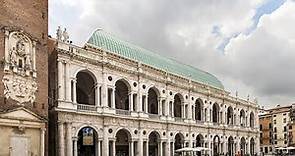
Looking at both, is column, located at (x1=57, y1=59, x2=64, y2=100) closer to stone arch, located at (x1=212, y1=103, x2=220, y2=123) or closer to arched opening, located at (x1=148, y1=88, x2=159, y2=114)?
arched opening, located at (x1=148, y1=88, x2=159, y2=114)

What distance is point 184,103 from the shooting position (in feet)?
201

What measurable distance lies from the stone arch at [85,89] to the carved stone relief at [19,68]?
11301mm

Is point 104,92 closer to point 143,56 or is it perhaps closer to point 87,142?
point 87,142

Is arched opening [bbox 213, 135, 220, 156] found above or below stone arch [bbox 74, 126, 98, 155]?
below

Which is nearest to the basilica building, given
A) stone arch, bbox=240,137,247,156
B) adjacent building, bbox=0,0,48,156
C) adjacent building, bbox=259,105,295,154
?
adjacent building, bbox=0,0,48,156

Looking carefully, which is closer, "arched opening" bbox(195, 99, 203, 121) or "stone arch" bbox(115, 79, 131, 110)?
"stone arch" bbox(115, 79, 131, 110)

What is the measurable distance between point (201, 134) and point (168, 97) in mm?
11028

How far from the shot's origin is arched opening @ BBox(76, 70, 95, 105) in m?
47.6

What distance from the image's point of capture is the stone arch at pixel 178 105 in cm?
6149

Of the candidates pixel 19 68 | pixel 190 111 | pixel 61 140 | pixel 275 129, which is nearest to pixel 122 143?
pixel 61 140

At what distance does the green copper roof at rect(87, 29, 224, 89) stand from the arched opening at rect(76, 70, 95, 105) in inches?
146

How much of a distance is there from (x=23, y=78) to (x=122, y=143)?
20360 millimetres

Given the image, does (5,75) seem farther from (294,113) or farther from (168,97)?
(294,113)

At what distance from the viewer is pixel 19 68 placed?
1377 inches
